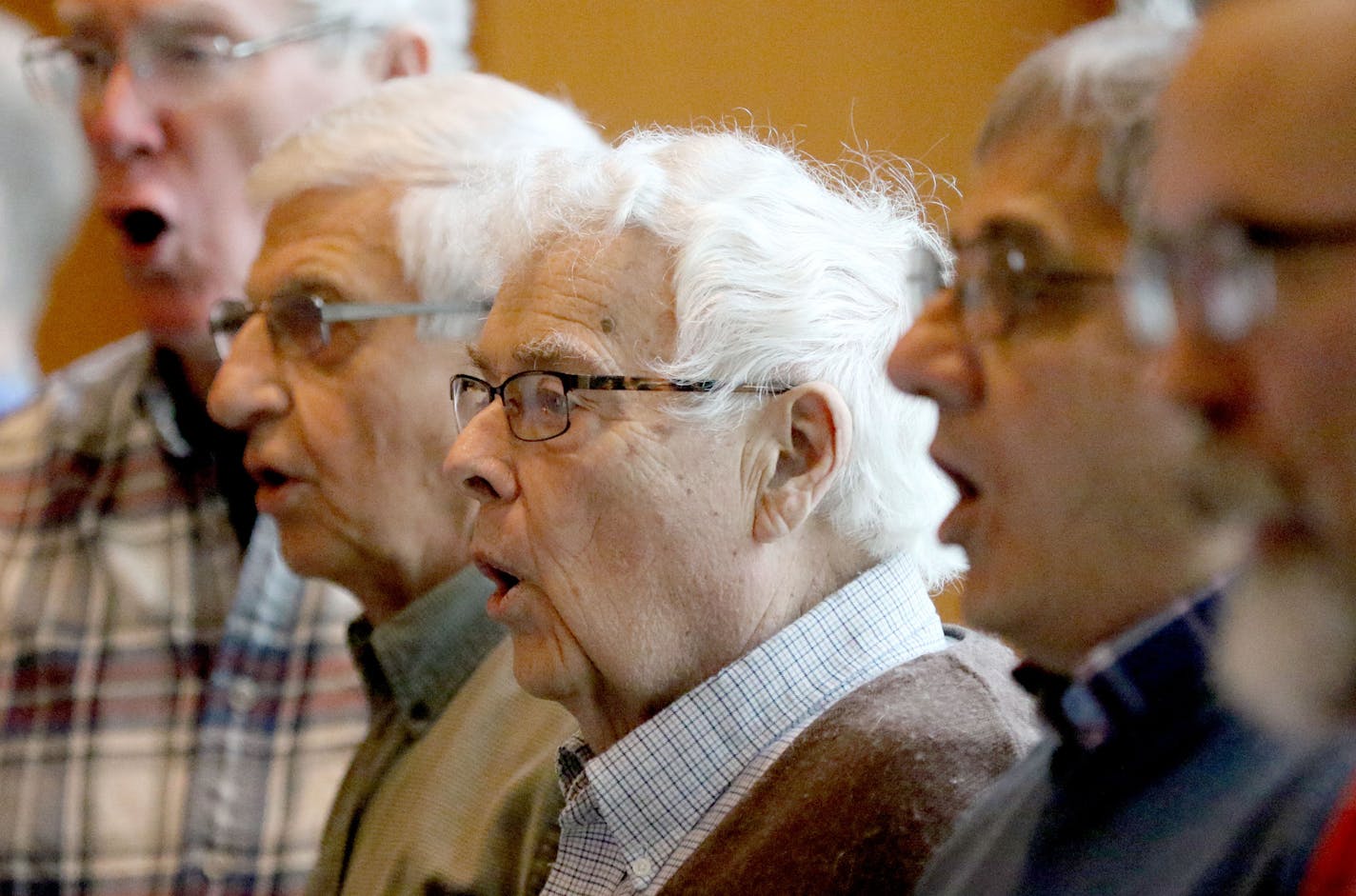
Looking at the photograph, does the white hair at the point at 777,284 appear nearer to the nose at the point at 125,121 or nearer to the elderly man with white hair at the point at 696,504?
the elderly man with white hair at the point at 696,504

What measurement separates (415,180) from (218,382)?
350mm

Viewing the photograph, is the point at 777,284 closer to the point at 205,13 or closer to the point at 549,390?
the point at 549,390

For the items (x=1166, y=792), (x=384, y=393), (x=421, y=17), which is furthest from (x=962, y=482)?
(x=421, y=17)

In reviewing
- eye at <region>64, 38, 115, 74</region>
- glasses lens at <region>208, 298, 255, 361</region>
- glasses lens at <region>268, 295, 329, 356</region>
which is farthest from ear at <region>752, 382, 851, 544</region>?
eye at <region>64, 38, 115, 74</region>

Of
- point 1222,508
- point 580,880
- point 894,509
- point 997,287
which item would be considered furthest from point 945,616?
point 1222,508

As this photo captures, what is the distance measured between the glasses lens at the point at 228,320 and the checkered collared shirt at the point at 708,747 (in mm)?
883

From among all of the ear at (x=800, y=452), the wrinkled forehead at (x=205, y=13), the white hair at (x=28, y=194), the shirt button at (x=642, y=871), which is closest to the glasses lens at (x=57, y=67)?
the wrinkled forehead at (x=205, y=13)

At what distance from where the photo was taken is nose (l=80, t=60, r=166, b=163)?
7.76ft

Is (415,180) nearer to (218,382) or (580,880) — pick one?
(218,382)

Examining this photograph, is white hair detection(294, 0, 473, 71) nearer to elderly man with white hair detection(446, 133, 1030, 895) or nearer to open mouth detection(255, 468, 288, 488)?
open mouth detection(255, 468, 288, 488)

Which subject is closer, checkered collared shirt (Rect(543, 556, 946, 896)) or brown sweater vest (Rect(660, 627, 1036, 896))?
brown sweater vest (Rect(660, 627, 1036, 896))

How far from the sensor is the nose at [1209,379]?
1.83 feet

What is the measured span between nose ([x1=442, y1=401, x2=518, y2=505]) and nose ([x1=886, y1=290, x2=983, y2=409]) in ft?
1.65

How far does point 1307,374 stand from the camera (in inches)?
20.5
